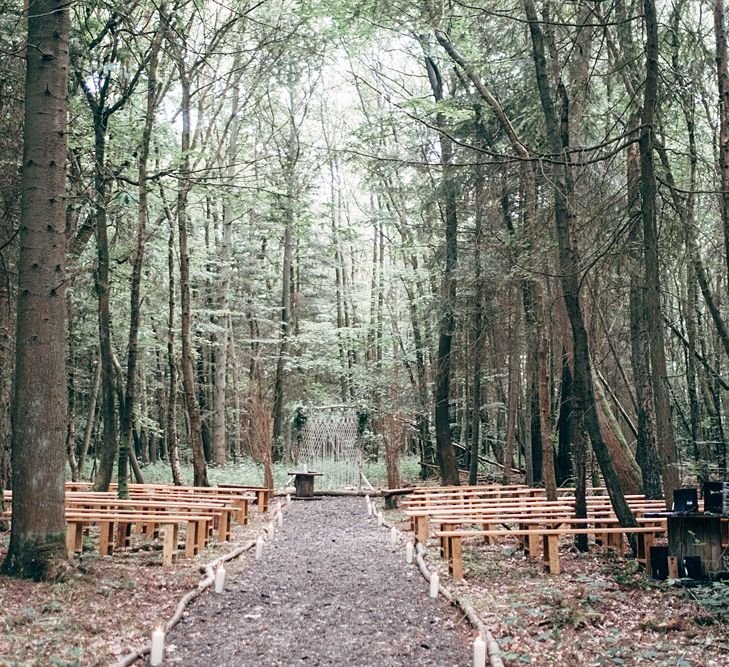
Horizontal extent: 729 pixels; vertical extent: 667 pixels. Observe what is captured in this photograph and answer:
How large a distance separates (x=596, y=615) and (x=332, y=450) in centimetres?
1381

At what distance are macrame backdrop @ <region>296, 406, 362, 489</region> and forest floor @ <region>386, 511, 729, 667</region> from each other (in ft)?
35.7

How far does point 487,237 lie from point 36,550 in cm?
997

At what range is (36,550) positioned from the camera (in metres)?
6.03

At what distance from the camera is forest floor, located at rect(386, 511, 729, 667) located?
4789 millimetres

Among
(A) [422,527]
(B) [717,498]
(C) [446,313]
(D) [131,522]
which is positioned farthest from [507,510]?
(C) [446,313]

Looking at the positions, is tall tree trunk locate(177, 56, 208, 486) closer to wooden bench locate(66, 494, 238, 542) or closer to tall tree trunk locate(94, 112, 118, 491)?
tall tree trunk locate(94, 112, 118, 491)

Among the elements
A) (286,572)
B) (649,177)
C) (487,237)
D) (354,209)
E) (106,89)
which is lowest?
(286,572)

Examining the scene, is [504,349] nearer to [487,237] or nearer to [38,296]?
[487,237]

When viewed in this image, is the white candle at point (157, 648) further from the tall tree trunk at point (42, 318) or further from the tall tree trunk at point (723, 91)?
the tall tree trunk at point (723, 91)

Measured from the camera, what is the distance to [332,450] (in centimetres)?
1917

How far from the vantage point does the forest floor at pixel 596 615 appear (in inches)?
189

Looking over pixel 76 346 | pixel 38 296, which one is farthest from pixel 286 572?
pixel 76 346

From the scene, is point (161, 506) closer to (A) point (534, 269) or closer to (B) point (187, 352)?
(B) point (187, 352)

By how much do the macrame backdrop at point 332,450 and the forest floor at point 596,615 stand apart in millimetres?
10892
